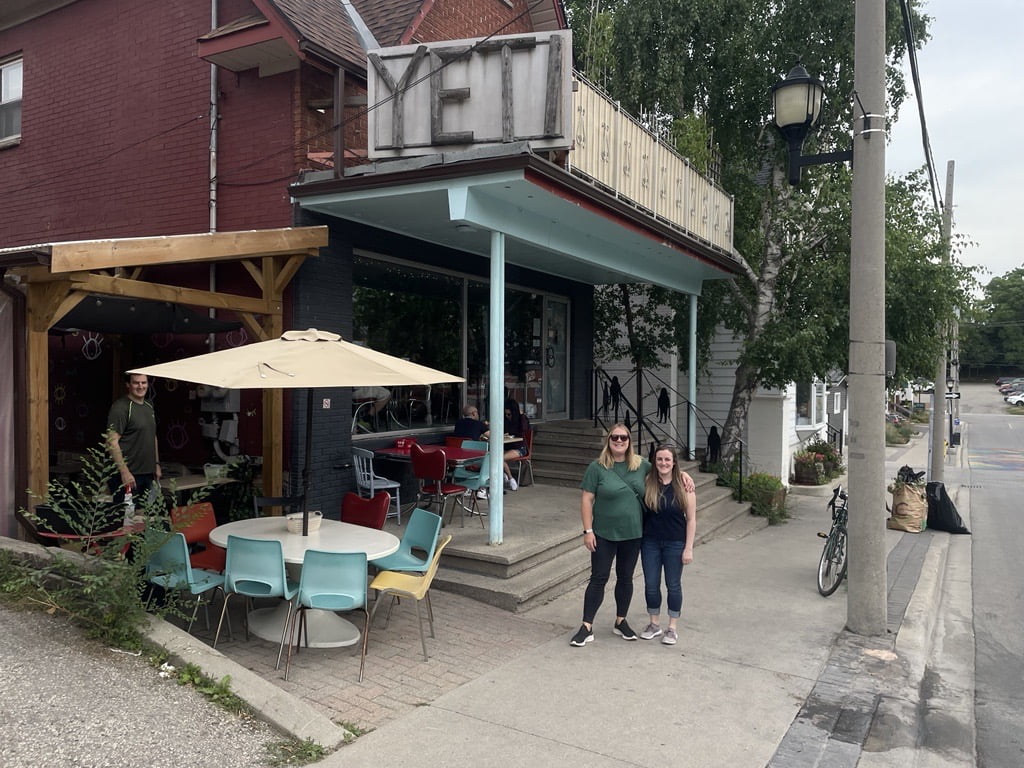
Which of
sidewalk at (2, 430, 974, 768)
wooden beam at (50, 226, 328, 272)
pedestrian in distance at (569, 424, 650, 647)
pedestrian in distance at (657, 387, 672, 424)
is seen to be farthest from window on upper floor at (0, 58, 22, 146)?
pedestrian in distance at (657, 387, 672, 424)

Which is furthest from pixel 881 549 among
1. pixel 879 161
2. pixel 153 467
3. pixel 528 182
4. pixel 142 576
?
pixel 153 467

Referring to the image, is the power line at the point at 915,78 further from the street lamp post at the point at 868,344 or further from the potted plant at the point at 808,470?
the potted plant at the point at 808,470

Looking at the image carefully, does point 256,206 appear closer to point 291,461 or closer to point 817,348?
point 291,461

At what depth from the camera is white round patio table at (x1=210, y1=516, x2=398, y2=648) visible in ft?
17.3

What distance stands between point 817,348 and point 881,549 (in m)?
6.29

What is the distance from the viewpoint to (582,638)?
5.59 m

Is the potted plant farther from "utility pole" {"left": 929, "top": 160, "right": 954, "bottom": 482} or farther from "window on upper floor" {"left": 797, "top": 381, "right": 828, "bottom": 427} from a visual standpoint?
"utility pole" {"left": 929, "top": 160, "right": 954, "bottom": 482}

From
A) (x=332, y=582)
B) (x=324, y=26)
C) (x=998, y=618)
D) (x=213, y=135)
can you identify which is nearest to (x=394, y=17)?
(x=324, y=26)

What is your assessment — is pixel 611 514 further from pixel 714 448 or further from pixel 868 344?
pixel 714 448

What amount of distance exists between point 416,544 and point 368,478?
8.16ft

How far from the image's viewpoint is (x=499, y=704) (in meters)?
4.46

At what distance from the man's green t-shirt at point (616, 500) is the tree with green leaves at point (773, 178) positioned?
23.2ft

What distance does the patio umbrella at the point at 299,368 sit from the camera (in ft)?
15.6

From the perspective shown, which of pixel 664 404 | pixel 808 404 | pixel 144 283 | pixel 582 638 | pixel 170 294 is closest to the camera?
pixel 582 638
